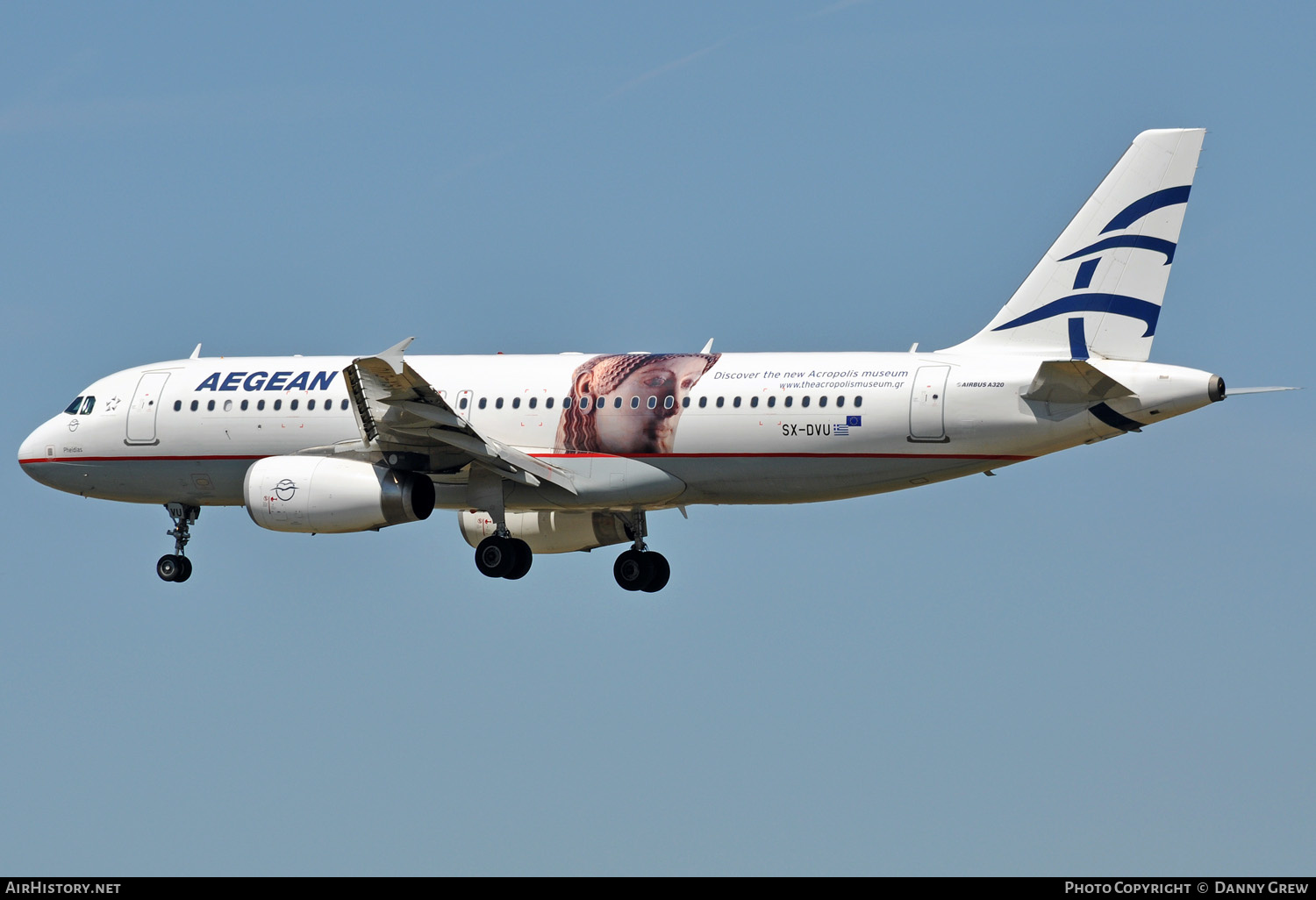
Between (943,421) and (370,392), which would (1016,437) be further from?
(370,392)

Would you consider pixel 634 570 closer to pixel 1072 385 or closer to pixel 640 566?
pixel 640 566

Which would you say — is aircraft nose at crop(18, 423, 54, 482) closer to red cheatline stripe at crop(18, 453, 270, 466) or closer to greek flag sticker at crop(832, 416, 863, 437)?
red cheatline stripe at crop(18, 453, 270, 466)

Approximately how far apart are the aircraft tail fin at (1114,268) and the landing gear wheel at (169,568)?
17139mm

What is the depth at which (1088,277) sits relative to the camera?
35250 millimetres

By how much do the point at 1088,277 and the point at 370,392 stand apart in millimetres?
12782

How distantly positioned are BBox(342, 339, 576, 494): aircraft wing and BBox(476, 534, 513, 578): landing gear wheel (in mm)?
1856

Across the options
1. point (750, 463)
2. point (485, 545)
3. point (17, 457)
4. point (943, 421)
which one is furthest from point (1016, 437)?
point (17, 457)

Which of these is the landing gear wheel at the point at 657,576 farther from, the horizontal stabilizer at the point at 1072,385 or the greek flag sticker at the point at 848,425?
the horizontal stabilizer at the point at 1072,385

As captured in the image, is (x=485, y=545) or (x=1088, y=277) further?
(x=485, y=545)

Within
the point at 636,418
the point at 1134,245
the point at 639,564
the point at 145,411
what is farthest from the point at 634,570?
the point at 1134,245

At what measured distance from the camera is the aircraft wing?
35.8 m

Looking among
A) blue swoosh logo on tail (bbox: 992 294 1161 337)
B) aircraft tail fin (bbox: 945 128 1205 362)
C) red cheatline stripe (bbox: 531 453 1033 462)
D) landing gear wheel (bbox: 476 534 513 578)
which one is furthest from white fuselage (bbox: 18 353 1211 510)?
landing gear wheel (bbox: 476 534 513 578)

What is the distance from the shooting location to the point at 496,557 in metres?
39.2
